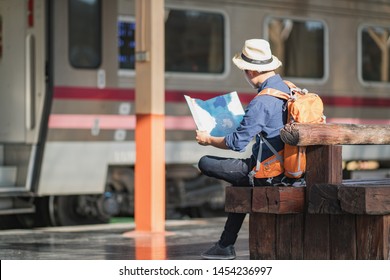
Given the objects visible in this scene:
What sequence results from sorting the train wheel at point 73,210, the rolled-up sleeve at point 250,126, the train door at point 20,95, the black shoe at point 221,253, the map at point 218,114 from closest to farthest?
the rolled-up sleeve at point 250,126 < the map at point 218,114 < the black shoe at point 221,253 < the train door at point 20,95 < the train wheel at point 73,210

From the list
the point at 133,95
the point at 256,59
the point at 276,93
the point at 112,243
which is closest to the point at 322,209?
the point at 276,93

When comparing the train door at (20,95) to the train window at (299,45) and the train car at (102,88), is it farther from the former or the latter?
the train window at (299,45)

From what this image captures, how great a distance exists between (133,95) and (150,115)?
6.11 feet

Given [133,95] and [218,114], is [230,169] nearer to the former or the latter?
[218,114]

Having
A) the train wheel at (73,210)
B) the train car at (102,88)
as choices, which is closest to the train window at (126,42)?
the train car at (102,88)

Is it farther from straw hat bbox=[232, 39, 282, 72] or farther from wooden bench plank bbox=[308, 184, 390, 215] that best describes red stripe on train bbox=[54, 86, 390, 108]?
wooden bench plank bbox=[308, 184, 390, 215]

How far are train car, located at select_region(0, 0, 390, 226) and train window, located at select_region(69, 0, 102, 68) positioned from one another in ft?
0.04

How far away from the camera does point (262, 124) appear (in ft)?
24.4

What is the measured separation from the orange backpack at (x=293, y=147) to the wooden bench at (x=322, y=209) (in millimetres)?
197

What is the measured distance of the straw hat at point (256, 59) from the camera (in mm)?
7673

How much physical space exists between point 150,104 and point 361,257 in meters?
4.78
